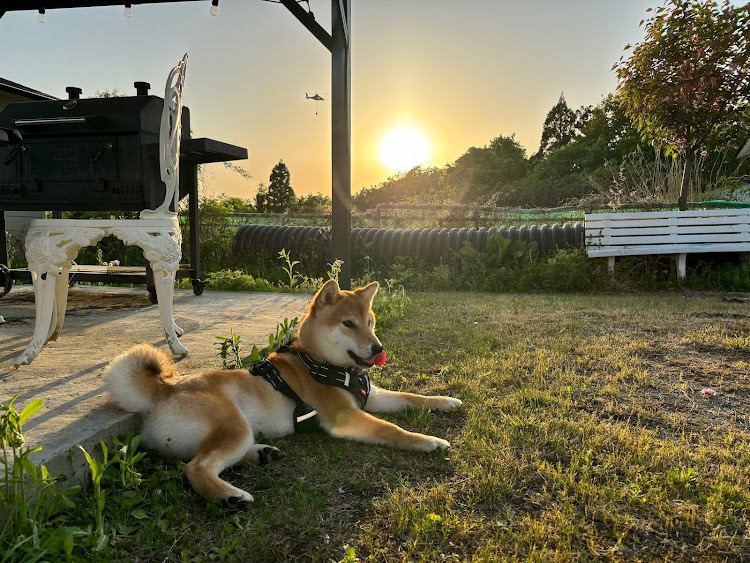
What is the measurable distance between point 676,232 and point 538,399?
→ 563 cm

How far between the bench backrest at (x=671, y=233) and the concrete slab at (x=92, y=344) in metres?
4.41

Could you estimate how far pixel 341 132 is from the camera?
4.67 m

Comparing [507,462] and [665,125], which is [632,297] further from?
[507,462]

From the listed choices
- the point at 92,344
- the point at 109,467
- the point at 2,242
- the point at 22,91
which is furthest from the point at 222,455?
the point at 22,91

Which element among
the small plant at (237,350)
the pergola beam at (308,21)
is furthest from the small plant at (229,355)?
the pergola beam at (308,21)

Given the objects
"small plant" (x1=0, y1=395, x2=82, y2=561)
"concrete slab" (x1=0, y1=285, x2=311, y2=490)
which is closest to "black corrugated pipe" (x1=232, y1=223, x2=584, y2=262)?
"concrete slab" (x1=0, y1=285, x2=311, y2=490)

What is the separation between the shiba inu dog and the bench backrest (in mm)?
5444

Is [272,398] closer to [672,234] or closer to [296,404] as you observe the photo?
[296,404]

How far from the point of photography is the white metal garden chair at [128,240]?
108 inches

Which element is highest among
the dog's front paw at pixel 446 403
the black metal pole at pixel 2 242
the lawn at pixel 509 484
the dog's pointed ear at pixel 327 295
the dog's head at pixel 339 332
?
the black metal pole at pixel 2 242

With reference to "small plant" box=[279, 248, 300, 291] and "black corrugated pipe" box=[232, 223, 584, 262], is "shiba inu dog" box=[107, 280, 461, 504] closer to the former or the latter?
"small plant" box=[279, 248, 300, 291]

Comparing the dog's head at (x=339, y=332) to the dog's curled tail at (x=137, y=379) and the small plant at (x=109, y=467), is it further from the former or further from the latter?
the small plant at (x=109, y=467)

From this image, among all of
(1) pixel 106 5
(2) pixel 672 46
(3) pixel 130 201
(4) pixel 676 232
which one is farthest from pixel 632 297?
(1) pixel 106 5

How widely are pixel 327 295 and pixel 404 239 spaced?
582 cm
